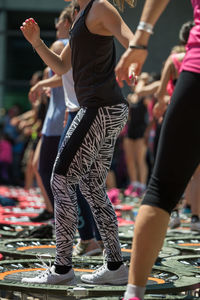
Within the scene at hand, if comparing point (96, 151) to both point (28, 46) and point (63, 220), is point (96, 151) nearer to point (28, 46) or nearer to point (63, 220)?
point (63, 220)

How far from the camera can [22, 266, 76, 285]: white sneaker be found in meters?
3.95

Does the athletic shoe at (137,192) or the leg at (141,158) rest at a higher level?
the leg at (141,158)

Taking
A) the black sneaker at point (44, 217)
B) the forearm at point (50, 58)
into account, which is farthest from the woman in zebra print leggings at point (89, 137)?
the black sneaker at point (44, 217)

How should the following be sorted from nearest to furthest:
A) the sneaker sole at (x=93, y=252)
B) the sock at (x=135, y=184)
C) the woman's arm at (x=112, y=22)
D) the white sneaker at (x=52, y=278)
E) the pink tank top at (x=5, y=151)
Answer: the woman's arm at (x=112, y=22), the white sneaker at (x=52, y=278), the sneaker sole at (x=93, y=252), the sock at (x=135, y=184), the pink tank top at (x=5, y=151)

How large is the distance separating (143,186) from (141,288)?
31.9ft

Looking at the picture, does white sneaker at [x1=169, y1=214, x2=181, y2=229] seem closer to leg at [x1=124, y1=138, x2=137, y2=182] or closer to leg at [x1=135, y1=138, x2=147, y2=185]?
leg at [x1=135, y1=138, x2=147, y2=185]

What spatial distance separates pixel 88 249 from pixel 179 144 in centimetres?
242

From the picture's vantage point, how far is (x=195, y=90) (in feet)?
9.86

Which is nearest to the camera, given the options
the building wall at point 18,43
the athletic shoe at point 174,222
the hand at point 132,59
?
the hand at point 132,59

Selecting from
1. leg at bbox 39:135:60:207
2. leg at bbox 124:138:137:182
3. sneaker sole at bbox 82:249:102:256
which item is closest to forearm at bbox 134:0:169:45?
sneaker sole at bbox 82:249:102:256

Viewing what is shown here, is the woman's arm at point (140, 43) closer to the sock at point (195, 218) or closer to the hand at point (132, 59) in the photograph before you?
the hand at point (132, 59)

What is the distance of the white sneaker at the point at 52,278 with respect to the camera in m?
3.95

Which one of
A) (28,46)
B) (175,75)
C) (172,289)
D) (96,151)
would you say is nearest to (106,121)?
(96,151)

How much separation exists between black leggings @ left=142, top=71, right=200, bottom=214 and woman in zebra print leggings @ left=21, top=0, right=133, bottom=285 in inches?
38.1
